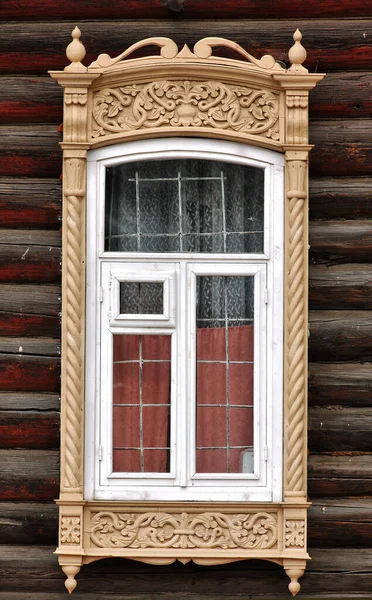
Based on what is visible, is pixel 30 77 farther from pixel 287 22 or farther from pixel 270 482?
pixel 270 482

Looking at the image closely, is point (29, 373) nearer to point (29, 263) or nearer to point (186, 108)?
point (29, 263)

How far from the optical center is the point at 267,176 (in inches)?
221

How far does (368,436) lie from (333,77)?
175 cm

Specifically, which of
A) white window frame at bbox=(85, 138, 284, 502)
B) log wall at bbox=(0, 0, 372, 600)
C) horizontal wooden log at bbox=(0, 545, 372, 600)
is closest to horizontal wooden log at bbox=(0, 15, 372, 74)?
log wall at bbox=(0, 0, 372, 600)

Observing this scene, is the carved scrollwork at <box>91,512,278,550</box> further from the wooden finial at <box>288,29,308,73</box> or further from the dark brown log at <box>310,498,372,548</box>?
the wooden finial at <box>288,29,308,73</box>

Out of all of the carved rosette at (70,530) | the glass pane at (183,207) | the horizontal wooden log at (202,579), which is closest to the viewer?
the carved rosette at (70,530)

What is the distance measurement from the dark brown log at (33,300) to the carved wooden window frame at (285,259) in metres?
0.15

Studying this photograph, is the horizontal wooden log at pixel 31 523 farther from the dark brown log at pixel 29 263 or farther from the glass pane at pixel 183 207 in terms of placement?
the glass pane at pixel 183 207

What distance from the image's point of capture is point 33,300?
568 cm

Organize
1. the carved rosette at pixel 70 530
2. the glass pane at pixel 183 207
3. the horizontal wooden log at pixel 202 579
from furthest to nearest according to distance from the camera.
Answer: the glass pane at pixel 183 207 < the horizontal wooden log at pixel 202 579 < the carved rosette at pixel 70 530

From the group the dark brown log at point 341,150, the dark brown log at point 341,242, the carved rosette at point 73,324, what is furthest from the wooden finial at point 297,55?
the carved rosette at point 73,324

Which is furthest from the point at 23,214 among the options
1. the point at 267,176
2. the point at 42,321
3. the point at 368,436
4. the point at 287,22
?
the point at 368,436

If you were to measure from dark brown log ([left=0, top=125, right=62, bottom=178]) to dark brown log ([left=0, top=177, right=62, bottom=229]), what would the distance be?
77mm

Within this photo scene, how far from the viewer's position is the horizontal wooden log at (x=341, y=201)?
5.69 metres
